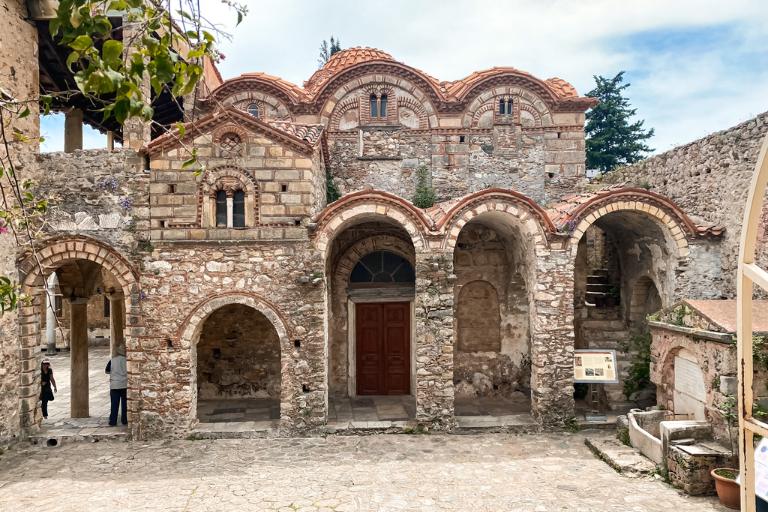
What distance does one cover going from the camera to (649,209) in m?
9.54

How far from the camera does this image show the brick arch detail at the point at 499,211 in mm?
9570

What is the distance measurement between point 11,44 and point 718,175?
13485mm

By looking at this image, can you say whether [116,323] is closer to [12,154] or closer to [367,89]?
[12,154]

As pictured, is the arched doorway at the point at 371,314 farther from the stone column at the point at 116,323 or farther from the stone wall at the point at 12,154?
the stone wall at the point at 12,154

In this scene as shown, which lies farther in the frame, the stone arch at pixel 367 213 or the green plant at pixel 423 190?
the green plant at pixel 423 190

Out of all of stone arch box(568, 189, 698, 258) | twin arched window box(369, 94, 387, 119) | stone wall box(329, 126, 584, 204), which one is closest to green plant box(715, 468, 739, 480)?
stone arch box(568, 189, 698, 258)

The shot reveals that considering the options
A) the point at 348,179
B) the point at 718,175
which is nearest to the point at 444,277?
the point at 348,179

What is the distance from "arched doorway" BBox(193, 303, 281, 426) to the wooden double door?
6.61ft

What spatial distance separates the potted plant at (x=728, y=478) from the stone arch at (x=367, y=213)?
538cm

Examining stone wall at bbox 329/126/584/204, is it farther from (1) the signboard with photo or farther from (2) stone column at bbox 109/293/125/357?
(2) stone column at bbox 109/293/125/357

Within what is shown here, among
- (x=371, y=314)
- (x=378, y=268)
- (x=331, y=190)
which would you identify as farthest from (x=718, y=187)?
(x=331, y=190)

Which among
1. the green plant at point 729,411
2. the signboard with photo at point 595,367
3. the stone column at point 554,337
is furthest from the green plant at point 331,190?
the green plant at point 729,411

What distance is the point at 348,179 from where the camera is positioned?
42.7ft

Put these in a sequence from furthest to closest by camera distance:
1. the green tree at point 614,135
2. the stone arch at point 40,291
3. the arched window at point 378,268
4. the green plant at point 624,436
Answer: the green tree at point 614,135, the arched window at point 378,268, the stone arch at point 40,291, the green plant at point 624,436
